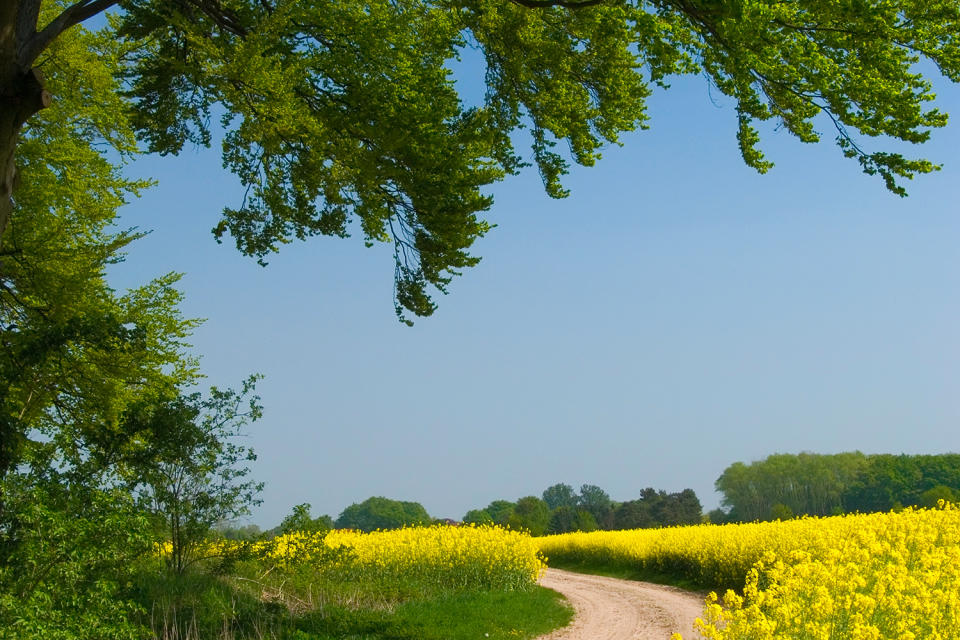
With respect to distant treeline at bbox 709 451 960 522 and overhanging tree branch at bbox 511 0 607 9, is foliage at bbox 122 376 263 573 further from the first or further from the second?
distant treeline at bbox 709 451 960 522

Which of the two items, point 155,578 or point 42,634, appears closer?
point 42,634

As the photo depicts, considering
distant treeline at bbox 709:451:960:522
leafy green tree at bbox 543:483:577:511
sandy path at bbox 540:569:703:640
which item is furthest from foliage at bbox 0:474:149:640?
leafy green tree at bbox 543:483:577:511

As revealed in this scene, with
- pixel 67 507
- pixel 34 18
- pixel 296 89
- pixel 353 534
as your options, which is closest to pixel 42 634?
pixel 67 507

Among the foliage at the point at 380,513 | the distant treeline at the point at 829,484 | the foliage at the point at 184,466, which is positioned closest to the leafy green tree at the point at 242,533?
the foliage at the point at 184,466

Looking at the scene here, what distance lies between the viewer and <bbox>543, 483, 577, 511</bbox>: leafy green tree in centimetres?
12136

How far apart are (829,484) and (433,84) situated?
242 ft

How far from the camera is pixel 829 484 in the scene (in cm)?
7512

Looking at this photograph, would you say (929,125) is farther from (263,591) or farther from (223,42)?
(263,591)

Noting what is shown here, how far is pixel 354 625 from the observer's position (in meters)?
12.2

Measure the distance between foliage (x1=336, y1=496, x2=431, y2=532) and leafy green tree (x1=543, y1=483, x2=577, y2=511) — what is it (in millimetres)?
29123

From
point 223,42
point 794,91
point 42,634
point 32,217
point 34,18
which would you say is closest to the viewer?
point 42,634

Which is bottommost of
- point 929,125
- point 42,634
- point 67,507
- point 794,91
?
point 42,634

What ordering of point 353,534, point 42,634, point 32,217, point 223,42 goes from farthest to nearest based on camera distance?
point 353,534 → point 32,217 → point 223,42 → point 42,634

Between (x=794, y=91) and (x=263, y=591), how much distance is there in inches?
450
